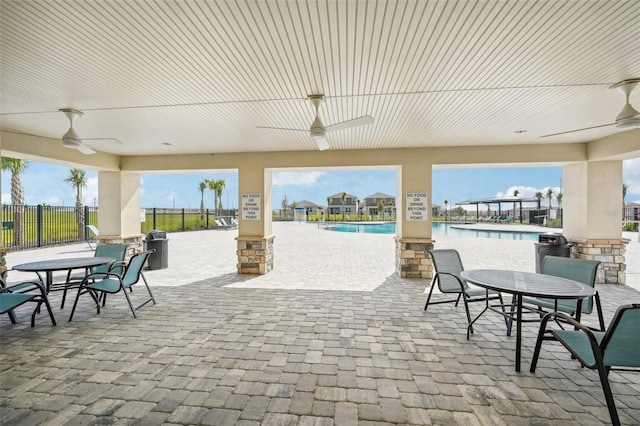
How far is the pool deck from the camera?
194cm

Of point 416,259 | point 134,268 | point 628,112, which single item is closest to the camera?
point 628,112

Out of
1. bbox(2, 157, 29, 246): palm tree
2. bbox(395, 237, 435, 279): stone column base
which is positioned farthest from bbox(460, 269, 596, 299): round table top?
bbox(2, 157, 29, 246): palm tree

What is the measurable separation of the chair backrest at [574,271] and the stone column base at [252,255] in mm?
4937

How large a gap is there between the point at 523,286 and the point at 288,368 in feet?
7.64

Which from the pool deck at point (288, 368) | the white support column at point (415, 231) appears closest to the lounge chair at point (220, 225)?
the pool deck at point (288, 368)

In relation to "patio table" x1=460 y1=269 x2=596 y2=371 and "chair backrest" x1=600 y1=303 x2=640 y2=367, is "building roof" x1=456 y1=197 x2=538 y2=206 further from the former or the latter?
"chair backrest" x1=600 y1=303 x2=640 y2=367

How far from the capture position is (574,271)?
3.18 m

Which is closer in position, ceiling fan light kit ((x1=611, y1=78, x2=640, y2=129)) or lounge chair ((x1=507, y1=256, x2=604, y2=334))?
lounge chair ((x1=507, y1=256, x2=604, y2=334))

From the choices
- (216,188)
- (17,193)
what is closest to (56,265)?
(17,193)

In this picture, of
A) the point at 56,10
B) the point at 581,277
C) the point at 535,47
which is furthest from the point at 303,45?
the point at 581,277

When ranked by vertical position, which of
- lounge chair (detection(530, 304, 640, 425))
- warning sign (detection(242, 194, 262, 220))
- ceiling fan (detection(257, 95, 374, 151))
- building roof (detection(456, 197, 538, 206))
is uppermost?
ceiling fan (detection(257, 95, 374, 151))

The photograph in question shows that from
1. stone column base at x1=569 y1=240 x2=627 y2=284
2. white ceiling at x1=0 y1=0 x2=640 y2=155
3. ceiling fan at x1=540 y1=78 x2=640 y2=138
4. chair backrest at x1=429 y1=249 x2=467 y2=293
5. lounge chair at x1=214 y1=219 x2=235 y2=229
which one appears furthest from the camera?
lounge chair at x1=214 y1=219 x2=235 y2=229

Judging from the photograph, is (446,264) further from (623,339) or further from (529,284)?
(623,339)

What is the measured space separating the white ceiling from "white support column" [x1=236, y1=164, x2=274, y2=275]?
1919 mm
